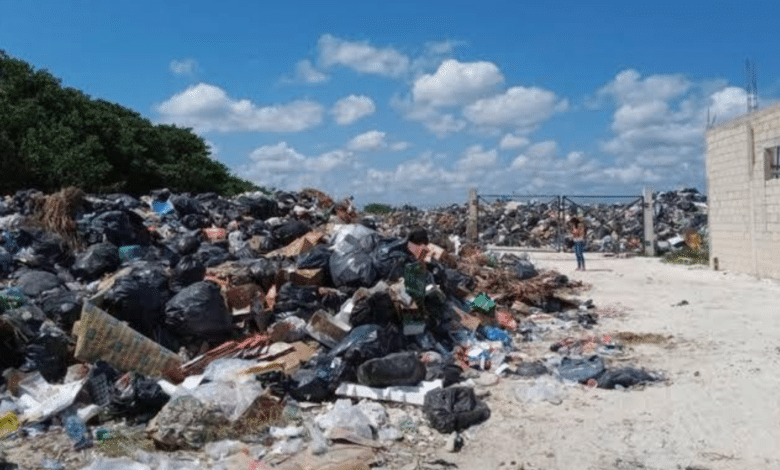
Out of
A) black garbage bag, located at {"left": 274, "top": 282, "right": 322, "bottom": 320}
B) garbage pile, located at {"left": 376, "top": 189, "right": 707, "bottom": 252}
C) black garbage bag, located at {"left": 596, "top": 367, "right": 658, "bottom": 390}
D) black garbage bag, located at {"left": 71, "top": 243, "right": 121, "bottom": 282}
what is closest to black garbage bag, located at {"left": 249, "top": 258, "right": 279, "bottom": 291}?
black garbage bag, located at {"left": 274, "top": 282, "right": 322, "bottom": 320}

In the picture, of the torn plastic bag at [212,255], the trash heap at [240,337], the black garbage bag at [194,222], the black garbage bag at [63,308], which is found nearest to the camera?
the trash heap at [240,337]

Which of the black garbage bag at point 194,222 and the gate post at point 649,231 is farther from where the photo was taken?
the gate post at point 649,231

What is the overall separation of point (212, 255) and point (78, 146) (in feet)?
36.2

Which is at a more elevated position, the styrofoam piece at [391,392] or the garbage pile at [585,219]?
the garbage pile at [585,219]

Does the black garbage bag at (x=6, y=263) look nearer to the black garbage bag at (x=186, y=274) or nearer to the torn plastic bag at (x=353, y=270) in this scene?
the black garbage bag at (x=186, y=274)

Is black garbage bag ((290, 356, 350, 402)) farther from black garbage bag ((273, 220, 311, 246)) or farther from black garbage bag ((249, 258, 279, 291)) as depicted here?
black garbage bag ((273, 220, 311, 246))

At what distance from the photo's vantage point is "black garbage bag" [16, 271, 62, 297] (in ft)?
22.6

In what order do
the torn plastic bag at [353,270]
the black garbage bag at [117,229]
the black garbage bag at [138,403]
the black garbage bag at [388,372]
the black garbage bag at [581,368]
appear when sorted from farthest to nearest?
the black garbage bag at [117,229] → the torn plastic bag at [353,270] → the black garbage bag at [581,368] → the black garbage bag at [388,372] → the black garbage bag at [138,403]

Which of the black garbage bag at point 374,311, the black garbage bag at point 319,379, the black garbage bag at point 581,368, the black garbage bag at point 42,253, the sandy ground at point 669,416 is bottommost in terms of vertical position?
the sandy ground at point 669,416

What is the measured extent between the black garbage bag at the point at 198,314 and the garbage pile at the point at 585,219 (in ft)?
43.8

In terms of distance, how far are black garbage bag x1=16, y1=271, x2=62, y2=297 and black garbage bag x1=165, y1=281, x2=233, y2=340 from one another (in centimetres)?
154

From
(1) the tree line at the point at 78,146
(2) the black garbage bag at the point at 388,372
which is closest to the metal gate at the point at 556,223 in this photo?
(1) the tree line at the point at 78,146

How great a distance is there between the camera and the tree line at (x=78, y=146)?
16750 millimetres

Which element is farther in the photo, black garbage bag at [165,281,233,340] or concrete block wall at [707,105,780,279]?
concrete block wall at [707,105,780,279]
